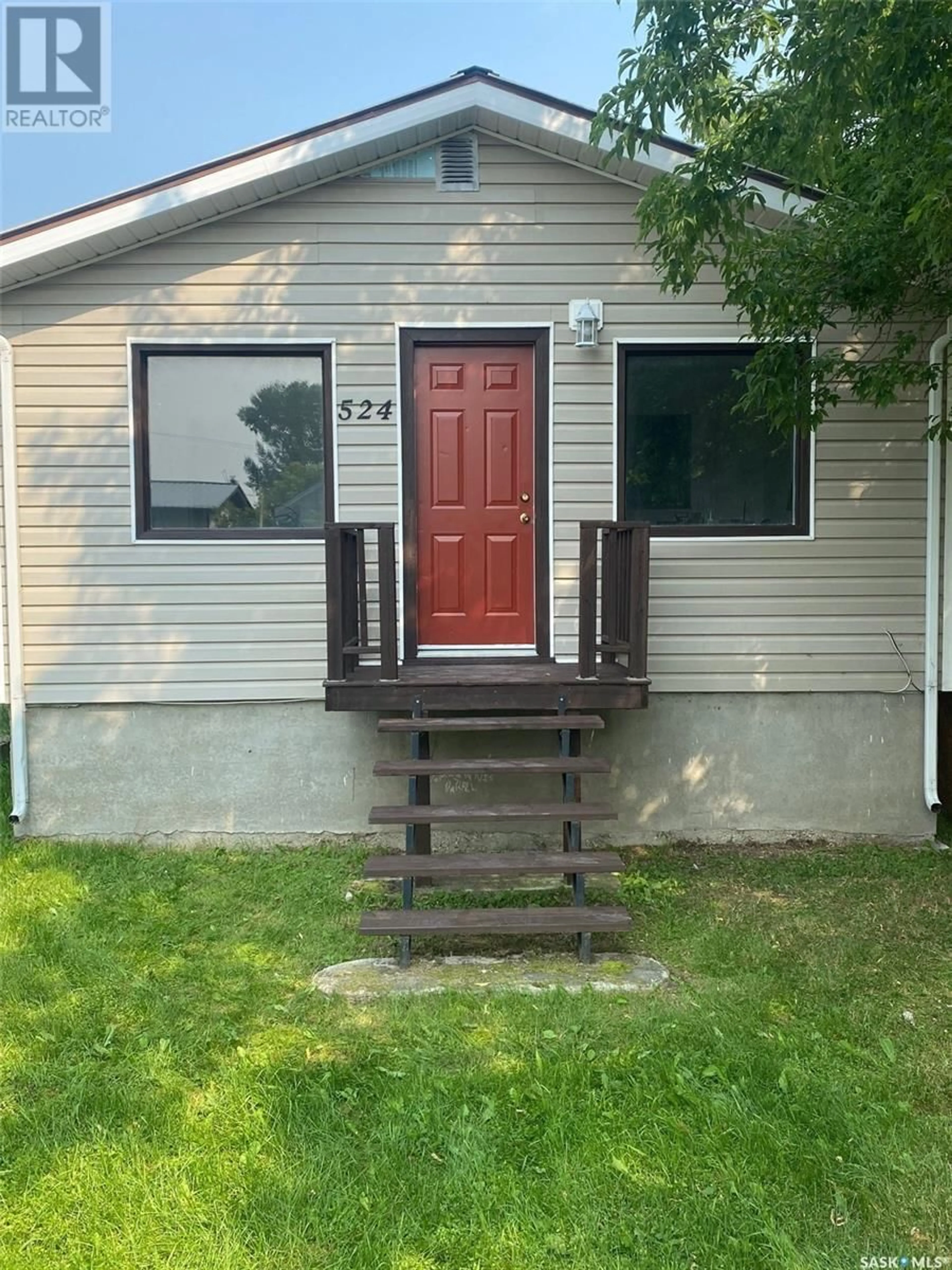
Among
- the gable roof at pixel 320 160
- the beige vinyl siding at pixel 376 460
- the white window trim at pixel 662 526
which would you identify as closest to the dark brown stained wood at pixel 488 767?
the beige vinyl siding at pixel 376 460

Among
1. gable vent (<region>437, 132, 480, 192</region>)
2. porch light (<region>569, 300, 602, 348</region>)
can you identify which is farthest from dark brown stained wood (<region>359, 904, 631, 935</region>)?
gable vent (<region>437, 132, 480, 192</region>)

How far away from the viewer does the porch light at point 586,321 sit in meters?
5.14

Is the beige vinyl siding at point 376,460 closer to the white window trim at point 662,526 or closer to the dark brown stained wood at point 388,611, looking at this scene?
the white window trim at point 662,526

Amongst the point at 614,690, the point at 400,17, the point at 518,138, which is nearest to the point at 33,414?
the point at 518,138

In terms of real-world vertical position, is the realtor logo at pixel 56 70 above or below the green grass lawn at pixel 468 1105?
above

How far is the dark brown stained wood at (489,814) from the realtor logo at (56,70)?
5246 mm

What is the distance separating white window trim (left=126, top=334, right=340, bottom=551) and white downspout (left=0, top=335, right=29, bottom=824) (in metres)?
0.65

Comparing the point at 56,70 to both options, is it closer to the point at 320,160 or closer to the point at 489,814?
the point at 320,160

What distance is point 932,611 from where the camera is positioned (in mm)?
5305

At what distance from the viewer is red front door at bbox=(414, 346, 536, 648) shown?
209 inches

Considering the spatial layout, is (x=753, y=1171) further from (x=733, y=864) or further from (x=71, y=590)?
(x=71, y=590)

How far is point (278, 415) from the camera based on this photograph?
5.28 meters

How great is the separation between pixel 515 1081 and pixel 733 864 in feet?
8.67

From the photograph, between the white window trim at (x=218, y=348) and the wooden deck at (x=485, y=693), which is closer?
the wooden deck at (x=485, y=693)
